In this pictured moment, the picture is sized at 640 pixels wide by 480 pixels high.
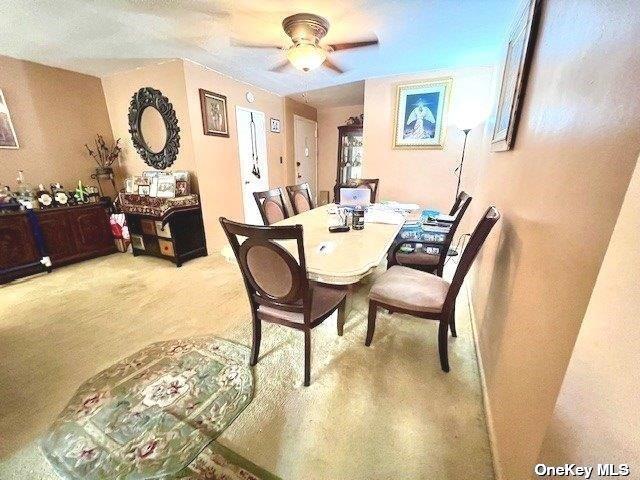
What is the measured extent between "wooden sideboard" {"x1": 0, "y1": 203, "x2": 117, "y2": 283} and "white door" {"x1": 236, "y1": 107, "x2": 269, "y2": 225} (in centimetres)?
185

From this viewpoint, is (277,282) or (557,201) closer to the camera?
(557,201)

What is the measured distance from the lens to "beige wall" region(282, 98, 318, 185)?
459cm

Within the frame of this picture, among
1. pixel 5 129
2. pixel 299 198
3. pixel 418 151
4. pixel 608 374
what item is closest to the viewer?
pixel 608 374

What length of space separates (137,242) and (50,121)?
5.57 ft

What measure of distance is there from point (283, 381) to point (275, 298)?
0.52 meters

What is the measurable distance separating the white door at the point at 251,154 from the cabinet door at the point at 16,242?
2.34 metres

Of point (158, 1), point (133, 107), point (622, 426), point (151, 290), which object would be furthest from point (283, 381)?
point (133, 107)

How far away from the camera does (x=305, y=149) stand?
17.5 feet

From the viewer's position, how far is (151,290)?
8.06ft

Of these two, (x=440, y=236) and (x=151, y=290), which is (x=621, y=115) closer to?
(x=440, y=236)

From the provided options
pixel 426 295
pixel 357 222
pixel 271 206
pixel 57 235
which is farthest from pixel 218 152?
pixel 426 295

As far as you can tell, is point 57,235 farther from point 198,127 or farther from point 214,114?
point 214,114

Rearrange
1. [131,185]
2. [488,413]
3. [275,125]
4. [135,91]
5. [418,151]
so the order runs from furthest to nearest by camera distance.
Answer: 1. [275,125]
2. [418,151]
3. [131,185]
4. [135,91]
5. [488,413]

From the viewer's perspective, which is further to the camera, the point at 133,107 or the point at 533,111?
the point at 133,107
